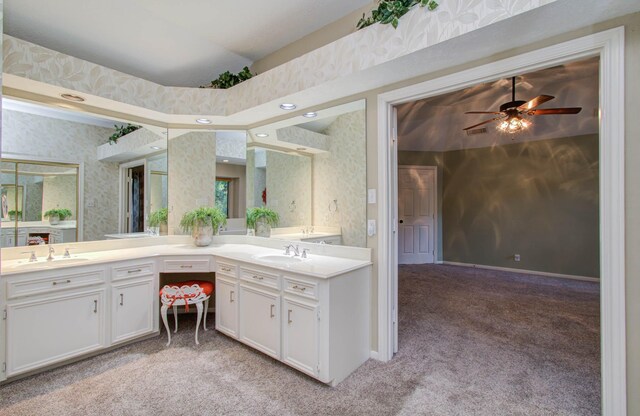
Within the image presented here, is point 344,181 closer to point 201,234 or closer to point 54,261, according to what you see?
point 201,234

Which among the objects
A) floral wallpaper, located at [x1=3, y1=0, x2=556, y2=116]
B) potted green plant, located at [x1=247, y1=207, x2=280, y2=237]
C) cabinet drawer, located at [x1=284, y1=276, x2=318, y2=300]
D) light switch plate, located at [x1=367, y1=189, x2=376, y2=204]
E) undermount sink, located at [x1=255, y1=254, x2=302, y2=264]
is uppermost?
floral wallpaper, located at [x1=3, y1=0, x2=556, y2=116]

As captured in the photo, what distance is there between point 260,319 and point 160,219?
183cm

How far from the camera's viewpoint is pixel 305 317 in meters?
2.27

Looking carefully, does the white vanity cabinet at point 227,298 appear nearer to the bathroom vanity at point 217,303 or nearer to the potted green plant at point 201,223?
the bathroom vanity at point 217,303

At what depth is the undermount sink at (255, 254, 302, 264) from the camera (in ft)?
8.77

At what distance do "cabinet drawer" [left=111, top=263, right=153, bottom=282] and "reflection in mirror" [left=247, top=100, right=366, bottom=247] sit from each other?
48.2 inches

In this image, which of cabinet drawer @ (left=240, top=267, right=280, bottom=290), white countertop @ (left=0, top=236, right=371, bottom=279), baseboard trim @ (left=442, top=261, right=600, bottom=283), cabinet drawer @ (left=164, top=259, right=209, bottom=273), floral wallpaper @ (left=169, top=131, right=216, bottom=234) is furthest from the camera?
baseboard trim @ (left=442, top=261, right=600, bottom=283)

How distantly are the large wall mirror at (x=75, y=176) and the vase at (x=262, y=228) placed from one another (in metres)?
1.10

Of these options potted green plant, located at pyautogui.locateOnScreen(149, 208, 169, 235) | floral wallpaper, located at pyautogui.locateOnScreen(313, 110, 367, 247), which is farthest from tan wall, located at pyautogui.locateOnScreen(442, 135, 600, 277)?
potted green plant, located at pyautogui.locateOnScreen(149, 208, 169, 235)

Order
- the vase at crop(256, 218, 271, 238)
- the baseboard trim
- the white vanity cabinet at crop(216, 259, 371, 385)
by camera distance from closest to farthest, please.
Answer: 1. the white vanity cabinet at crop(216, 259, 371, 385)
2. the vase at crop(256, 218, 271, 238)
3. the baseboard trim

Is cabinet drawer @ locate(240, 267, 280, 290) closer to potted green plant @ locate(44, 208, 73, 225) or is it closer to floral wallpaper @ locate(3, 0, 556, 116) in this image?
floral wallpaper @ locate(3, 0, 556, 116)

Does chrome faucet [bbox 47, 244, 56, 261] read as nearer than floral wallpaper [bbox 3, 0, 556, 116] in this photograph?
No

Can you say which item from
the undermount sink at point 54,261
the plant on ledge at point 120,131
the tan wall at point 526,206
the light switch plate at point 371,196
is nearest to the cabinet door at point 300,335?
the light switch plate at point 371,196

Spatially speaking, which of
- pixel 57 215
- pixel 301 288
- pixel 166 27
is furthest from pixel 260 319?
pixel 166 27
